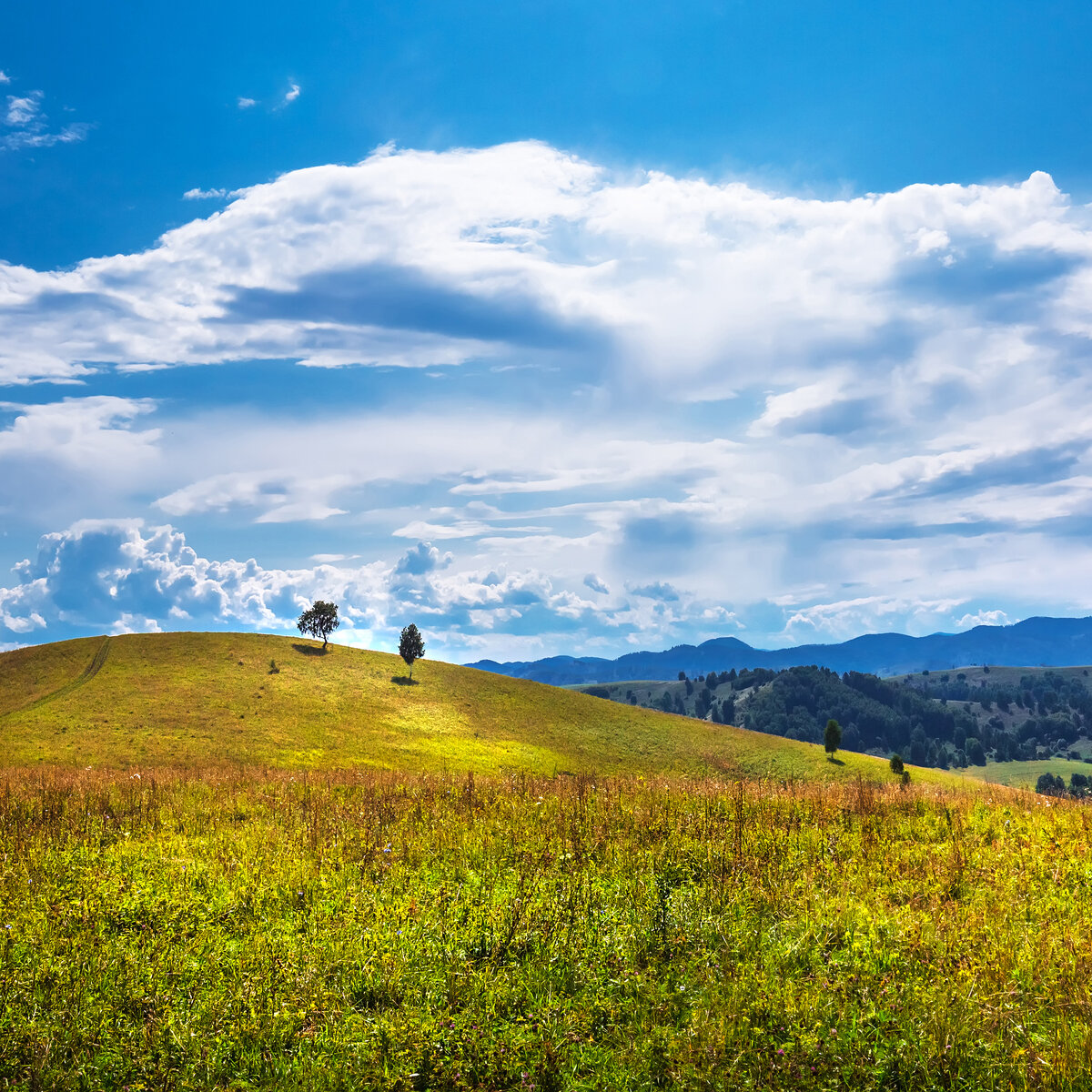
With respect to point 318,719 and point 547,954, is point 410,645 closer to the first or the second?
point 318,719

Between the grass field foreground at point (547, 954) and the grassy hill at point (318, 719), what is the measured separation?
47.6m

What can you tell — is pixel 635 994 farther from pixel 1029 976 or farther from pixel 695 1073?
pixel 1029 976

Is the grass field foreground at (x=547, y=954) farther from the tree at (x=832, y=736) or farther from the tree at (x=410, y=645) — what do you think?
the tree at (x=410, y=645)

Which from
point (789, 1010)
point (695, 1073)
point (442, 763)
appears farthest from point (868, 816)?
point (442, 763)

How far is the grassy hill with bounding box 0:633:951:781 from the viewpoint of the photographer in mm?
63500

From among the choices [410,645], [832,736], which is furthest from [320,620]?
[832,736]

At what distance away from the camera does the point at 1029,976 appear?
832 centimetres

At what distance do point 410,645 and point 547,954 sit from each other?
4111 inches

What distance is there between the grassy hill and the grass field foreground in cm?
4755

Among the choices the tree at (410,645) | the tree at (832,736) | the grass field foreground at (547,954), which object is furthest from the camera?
the tree at (410,645)

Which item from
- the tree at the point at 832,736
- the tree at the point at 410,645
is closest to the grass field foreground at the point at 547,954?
the tree at the point at 832,736

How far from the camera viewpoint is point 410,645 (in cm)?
11081

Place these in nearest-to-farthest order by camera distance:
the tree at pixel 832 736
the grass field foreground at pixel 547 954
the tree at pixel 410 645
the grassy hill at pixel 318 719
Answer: the grass field foreground at pixel 547 954
the grassy hill at pixel 318 719
the tree at pixel 832 736
the tree at pixel 410 645

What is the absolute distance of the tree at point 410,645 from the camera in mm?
110562
